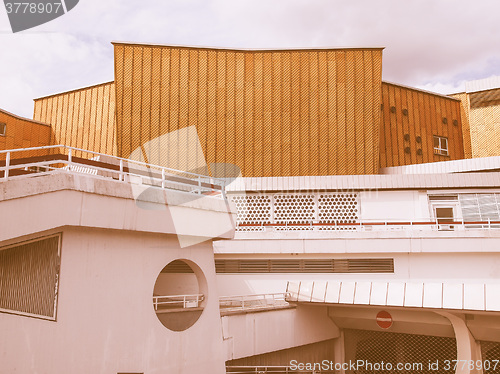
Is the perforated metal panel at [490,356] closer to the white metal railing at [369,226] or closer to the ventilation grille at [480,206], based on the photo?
the white metal railing at [369,226]

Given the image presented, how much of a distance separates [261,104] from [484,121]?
15.3m

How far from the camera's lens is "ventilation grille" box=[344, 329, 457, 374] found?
13.8 m

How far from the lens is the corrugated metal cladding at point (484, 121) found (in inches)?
1024

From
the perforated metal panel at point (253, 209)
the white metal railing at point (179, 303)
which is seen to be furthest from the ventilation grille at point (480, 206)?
the white metal railing at point (179, 303)

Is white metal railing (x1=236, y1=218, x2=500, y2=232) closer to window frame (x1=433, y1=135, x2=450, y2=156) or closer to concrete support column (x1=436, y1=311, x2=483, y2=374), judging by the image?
concrete support column (x1=436, y1=311, x2=483, y2=374)

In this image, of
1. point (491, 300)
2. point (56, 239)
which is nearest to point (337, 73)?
point (491, 300)

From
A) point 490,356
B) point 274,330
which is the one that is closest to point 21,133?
point 274,330

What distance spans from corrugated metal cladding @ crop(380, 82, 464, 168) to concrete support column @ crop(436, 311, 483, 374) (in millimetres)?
12734

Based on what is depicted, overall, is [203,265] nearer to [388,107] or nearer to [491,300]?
[491,300]

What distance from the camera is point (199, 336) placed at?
9586mm

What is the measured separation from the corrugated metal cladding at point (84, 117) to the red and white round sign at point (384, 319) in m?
16.6

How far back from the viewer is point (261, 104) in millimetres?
21297

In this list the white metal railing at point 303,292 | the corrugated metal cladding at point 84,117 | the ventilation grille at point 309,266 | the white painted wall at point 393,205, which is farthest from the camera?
the corrugated metal cladding at point 84,117

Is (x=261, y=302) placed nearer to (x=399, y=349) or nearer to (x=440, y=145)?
(x=399, y=349)
